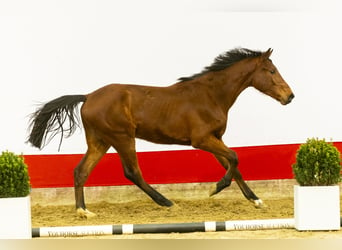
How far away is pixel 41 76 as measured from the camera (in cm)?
595

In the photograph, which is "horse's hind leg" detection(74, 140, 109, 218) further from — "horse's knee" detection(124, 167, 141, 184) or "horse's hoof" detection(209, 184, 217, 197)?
"horse's hoof" detection(209, 184, 217, 197)

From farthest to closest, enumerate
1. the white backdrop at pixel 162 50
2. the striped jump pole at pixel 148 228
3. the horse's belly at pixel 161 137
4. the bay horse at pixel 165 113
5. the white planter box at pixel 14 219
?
the white backdrop at pixel 162 50 < the horse's belly at pixel 161 137 < the bay horse at pixel 165 113 < the striped jump pole at pixel 148 228 < the white planter box at pixel 14 219

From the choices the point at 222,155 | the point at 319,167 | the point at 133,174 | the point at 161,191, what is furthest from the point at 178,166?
the point at 319,167

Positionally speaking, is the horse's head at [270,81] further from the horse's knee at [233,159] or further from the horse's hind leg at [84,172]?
the horse's hind leg at [84,172]

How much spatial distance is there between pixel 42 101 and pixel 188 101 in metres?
1.63

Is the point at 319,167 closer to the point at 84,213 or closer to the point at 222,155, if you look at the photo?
the point at 222,155

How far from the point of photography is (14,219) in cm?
440

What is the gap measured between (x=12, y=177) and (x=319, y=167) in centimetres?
253

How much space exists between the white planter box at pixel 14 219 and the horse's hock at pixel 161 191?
1.69 meters

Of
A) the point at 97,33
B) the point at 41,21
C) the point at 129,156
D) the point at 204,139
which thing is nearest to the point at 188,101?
the point at 204,139

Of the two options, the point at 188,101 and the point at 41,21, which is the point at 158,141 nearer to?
the point at 188,101

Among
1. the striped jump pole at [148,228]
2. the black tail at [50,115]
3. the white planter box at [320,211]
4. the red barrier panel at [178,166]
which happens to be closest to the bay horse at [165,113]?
the black tail at [50,115]

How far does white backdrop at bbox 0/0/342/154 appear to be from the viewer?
5.91 m

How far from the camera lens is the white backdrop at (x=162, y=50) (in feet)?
19.4
